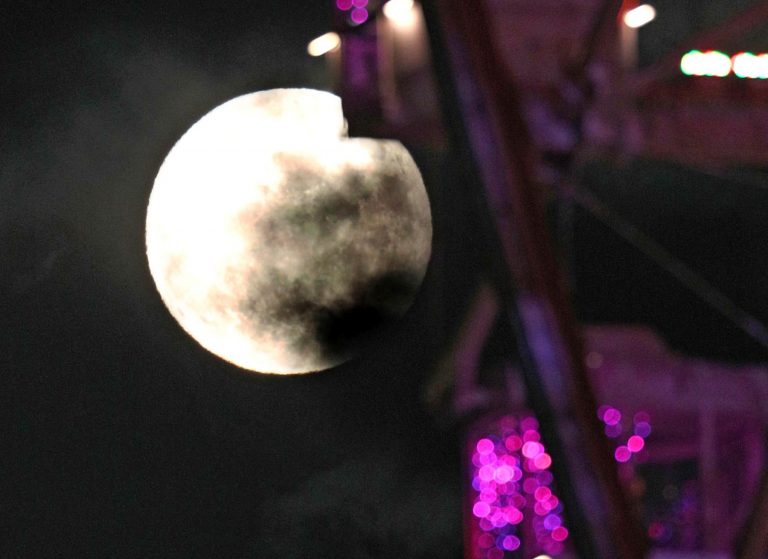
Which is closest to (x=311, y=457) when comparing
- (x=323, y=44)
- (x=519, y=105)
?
(x=323, y=44)

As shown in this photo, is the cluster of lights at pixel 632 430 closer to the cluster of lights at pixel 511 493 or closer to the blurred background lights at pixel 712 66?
the cluster of lights at pixel 511 493

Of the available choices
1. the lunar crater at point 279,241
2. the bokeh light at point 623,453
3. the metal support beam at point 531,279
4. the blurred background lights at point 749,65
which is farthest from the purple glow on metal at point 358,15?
the bokeh light at point 623,453

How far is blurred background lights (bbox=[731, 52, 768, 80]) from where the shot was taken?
6445mm

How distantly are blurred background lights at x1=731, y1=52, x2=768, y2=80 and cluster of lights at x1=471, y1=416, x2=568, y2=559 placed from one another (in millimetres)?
5088

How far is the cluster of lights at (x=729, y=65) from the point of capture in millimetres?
5843

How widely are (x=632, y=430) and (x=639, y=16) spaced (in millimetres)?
4305

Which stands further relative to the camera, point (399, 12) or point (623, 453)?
point (623, 453)

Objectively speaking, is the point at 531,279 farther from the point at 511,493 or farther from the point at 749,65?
the point at 511,493

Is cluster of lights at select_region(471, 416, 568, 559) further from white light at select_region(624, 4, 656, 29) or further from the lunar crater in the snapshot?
the lunar crater

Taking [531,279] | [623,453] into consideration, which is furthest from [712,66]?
[623,453]

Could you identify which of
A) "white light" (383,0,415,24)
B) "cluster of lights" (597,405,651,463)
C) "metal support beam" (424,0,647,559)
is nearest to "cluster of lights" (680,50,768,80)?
"white light" (383,0,415,24)

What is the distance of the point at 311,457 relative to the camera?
24141 mm

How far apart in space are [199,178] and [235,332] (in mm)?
809

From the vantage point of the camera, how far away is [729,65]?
6305 mm
